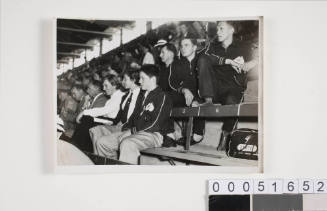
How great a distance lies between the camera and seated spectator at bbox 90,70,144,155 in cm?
110

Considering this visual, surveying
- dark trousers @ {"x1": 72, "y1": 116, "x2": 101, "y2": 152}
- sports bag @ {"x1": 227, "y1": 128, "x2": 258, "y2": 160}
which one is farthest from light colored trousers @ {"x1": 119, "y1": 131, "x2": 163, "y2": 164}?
sports bag @ {"x1": 227, "y1": 128, "x2": 258, "y2": 160}

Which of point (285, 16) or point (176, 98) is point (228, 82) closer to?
point (176, 98)

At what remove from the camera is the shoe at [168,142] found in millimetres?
1099

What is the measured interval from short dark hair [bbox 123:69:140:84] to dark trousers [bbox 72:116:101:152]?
173 millimetres

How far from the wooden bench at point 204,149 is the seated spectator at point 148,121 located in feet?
0.08

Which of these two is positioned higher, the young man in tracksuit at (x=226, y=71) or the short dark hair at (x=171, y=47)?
the short dark hair at (x=171, y=47)

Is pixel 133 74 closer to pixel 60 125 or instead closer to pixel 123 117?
pixel 123 117

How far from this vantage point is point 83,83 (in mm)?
1102

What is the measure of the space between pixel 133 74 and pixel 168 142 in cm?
23

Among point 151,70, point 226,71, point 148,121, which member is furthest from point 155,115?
point 226,71

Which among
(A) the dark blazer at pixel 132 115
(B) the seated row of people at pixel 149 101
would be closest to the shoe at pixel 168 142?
(B) the seated row of people at pixel 149 101

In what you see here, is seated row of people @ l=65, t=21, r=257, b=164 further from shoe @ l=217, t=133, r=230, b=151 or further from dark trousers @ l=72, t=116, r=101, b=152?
shoe @ l=217, t=133, r=230, b=151

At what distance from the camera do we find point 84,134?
43.4 inches

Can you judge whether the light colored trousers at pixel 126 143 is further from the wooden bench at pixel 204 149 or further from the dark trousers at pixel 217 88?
the dark trousers at pixel 217 88
